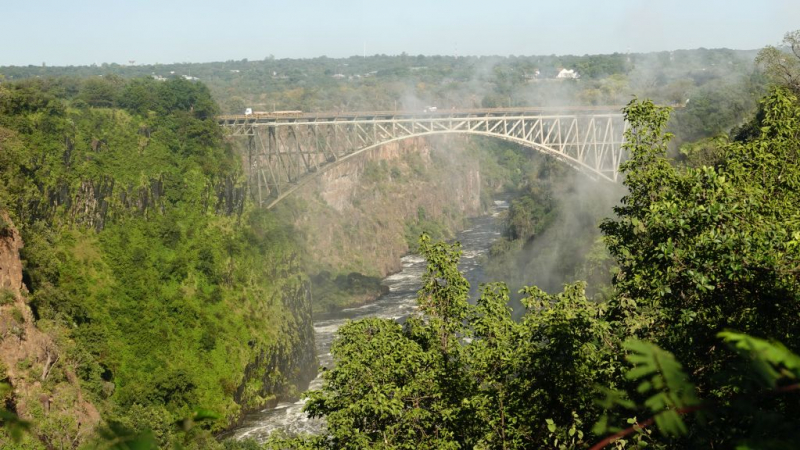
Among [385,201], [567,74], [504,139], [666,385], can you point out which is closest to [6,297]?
[504,139]

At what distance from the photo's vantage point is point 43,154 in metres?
45.1

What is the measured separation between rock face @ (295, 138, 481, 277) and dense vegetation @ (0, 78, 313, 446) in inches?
624

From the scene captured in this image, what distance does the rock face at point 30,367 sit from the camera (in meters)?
25.6

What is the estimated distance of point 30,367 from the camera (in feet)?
92.1

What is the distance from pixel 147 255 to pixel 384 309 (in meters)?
18.1

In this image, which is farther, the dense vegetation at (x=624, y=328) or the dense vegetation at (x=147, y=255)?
A: the dense vegetation at (x=147, y=255)

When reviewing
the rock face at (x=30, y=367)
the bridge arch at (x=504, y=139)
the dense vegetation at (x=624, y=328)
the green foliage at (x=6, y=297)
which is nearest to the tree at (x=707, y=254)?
the dense vegetation at (x=624, y=328)

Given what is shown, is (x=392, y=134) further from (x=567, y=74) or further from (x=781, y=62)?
(x=567, y=74)

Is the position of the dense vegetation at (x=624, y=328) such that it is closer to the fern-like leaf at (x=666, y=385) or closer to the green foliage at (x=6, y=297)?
the fern-like leaf at (x=666, y=385)

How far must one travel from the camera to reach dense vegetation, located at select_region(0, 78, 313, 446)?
37844 mm

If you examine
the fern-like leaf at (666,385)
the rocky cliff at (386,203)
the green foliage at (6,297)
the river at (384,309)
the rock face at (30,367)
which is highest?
the fern-like leaf at (666,385)

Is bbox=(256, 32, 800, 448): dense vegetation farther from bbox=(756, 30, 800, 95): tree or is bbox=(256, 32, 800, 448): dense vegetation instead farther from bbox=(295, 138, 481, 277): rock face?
bbox=(295, 138, 481, 277): rock face

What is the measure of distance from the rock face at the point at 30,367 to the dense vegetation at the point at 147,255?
48.9 inches

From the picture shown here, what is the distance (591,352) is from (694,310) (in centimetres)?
170
